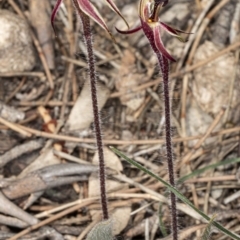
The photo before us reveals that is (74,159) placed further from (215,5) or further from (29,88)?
(215,5)

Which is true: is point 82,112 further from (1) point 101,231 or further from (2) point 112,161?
(1) point 101,231

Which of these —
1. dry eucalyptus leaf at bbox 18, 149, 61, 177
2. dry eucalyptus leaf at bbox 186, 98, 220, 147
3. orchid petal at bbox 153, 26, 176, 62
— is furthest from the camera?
dry eucalyptus leaf at bbox 186, 98, 220, 147

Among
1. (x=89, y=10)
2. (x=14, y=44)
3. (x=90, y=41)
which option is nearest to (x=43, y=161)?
(x=14, y=44)

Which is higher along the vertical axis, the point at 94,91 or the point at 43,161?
the point at 94,91

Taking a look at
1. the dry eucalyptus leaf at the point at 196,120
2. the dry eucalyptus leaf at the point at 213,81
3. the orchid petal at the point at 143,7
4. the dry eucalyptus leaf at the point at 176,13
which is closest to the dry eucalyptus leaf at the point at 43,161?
the dry eucalyptus leaf at the point at 196,120

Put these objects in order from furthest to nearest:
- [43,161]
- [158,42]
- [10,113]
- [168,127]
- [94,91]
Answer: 1. [10,113]
2. [43,161]
3. [94,91]
4. [168,127]
5. [158,42]

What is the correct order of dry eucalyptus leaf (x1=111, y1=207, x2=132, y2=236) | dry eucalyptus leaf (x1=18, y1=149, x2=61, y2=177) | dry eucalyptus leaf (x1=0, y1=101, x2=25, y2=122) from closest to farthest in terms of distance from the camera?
dry eucalyptus leaf (x1=111, y1=207, x2=132, y2=236) → dry eucalyptus leaf (x1=18, y1=149, x2=61, y2=177) → dry eucalyptus leaf (x1=0, y1=101, x2=25, y2=122)

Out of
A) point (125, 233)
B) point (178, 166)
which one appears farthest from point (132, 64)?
point (125, 233)

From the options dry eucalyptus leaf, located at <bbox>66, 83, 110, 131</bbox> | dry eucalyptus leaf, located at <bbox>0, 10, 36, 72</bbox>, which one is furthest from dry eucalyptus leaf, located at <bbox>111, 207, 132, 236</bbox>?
dry eucalyptus leaf, located at <bbox>0, 10, 36, 72</bbox>

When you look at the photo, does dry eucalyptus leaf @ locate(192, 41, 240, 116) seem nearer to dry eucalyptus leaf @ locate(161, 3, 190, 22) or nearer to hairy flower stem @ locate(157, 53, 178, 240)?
dry eucalyptus leaf @ locate(161, 3, 190, 22)
